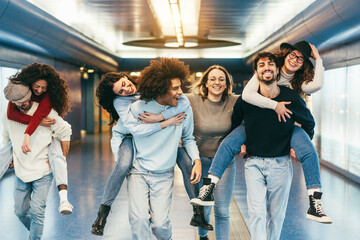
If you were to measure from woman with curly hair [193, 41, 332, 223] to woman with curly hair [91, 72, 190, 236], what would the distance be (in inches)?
17.4

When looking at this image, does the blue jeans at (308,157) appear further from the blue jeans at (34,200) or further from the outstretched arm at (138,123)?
the blue jeans at (34,200)

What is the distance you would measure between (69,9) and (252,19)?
451 centimetres

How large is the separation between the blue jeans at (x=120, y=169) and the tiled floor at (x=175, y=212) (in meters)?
1.23

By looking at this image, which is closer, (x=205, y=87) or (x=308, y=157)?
(x=308, y=157)

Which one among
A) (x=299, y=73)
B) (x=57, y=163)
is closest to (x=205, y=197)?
(x=299, y=73)

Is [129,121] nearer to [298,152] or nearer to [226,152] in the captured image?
[226,152]

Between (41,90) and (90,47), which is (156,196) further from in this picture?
(90,47)

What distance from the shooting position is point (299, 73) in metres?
2.76

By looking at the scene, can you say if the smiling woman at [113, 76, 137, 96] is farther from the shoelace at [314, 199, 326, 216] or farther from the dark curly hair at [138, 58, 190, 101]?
the shoelace at [314, 199, 326, 216]

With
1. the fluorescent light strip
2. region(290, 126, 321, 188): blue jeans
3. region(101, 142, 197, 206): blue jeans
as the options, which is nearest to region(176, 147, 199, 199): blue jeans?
region(101, 142, 197, 206): blue jeans

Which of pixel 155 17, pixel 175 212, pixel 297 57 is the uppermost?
pixel 155 17

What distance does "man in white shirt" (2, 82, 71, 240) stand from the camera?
295 centimetres

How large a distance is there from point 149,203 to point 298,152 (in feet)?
3.76

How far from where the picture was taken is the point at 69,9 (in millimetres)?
8297
